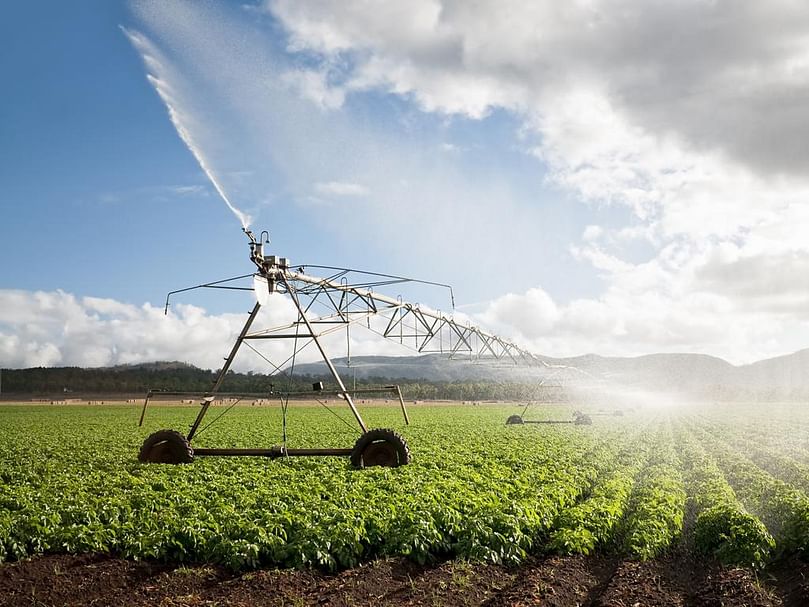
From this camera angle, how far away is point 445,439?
31750 mm

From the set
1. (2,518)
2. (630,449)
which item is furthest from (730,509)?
(630,449)

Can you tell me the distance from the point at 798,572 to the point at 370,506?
24.2ft

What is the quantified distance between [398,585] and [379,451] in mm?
8834

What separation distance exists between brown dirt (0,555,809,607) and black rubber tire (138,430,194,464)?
28.2 ft

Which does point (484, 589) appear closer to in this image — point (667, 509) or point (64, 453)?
point (667, 509)

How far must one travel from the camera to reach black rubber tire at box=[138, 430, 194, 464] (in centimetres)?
1964

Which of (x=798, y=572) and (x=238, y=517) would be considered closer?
(x=798, y=572)

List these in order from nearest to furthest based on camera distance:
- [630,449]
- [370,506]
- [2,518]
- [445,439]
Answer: [2,518], [370,506], [630,449], [445,439]

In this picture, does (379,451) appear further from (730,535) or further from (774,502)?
(774,502)

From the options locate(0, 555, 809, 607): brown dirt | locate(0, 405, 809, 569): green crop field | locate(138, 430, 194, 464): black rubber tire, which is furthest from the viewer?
locate(138, 430, 194, 464): black rubber tire

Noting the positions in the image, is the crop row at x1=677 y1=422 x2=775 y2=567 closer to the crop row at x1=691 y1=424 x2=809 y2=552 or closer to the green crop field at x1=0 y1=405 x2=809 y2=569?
the green crop field at x1=0 y1=405 x2=809 y2=569

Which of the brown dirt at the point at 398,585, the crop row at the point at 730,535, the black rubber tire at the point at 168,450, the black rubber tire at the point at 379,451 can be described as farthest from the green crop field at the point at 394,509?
the black rubber tire at the point at 379,451

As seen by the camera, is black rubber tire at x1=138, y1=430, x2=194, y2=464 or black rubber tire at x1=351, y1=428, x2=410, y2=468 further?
black rubber tire at x1=138, y1=430, x2=194, y2=464

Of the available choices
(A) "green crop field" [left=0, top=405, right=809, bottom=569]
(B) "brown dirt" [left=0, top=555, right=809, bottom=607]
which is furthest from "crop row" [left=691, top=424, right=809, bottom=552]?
(B) "brown dirt" [left=0, top=555, right=809, bottom=607]
